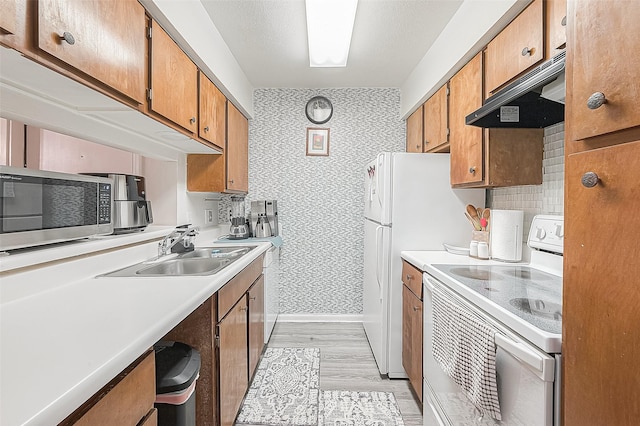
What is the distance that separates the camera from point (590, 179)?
0.71 meters

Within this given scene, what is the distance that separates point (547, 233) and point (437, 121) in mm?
1179

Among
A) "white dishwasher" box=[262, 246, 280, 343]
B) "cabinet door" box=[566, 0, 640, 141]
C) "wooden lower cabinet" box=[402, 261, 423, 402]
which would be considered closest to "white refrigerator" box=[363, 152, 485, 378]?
"wooden lower cabinet" box=[402, 261, 423, 402]

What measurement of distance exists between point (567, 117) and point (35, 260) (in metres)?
1.65

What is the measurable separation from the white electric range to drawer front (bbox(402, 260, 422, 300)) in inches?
5.7

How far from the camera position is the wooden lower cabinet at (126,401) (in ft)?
2.13

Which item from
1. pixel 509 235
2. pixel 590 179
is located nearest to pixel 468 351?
pixel 590 179

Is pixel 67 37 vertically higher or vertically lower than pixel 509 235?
higher

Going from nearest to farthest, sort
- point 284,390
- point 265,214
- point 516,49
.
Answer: point 516,49 → point 284,390 → point 265,214

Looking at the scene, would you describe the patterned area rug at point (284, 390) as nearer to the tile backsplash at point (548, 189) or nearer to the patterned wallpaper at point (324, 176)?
the patterned wallpaper at point (324, 176)

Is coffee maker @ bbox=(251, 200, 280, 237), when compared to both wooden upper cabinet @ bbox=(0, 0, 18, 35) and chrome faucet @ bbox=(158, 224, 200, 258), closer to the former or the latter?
chrome faucet @ bbox=(158, 224, 200, 258)

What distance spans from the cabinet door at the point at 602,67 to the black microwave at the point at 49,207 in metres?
1.56

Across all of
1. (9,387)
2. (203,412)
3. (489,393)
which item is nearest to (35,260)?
(9,387)

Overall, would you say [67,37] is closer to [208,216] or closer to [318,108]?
[208,216]

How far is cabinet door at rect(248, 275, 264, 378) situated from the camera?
2.13m
